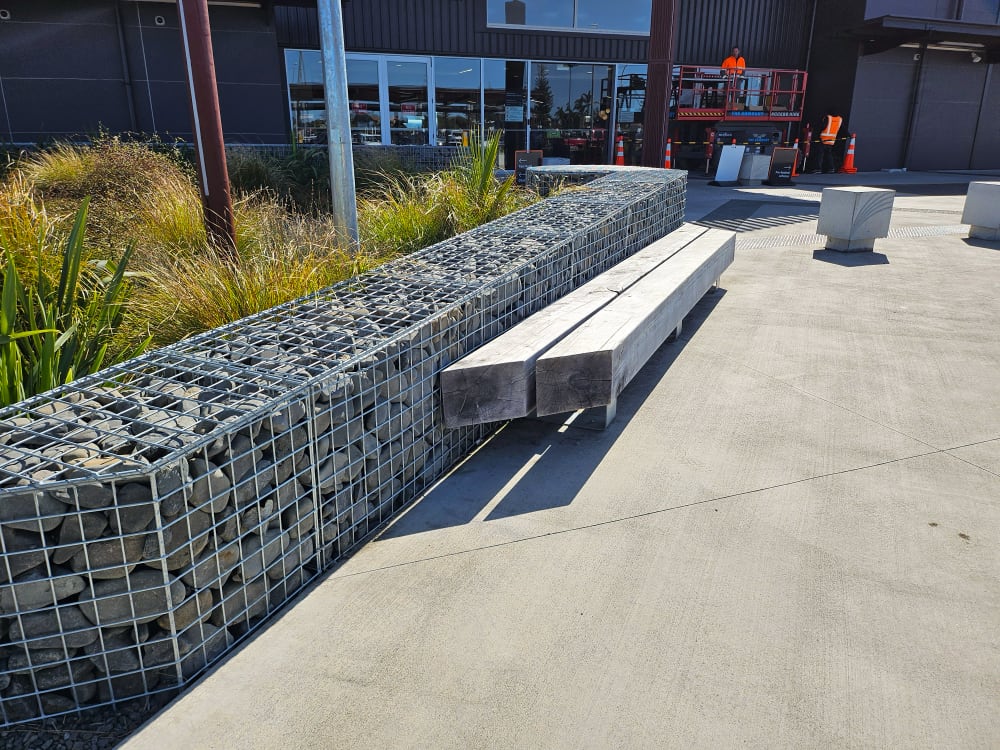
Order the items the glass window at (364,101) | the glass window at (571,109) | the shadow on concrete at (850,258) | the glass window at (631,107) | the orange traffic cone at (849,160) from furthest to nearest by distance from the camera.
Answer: the orange traffic cone at (849,160), the glass window at (631,107), the glass window at (571,109), the glass window at (364,101), the shadow on concrete at (850,258)

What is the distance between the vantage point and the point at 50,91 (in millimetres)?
12844

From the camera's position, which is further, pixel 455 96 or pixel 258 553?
pixel 455 96

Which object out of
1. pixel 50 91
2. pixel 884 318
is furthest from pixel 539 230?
pixel 50 91

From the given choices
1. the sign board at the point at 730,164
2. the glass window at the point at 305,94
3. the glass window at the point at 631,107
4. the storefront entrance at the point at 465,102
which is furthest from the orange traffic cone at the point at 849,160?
the glass window at the point at 305,94

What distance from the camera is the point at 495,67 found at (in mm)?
17656

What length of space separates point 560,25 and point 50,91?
11429 mm

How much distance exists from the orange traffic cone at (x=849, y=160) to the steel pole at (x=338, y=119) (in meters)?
18.4

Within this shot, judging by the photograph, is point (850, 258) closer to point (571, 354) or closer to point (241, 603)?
point (571, 354)

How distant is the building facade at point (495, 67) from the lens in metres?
13.0

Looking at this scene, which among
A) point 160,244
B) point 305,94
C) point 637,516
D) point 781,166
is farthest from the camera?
point 781,166

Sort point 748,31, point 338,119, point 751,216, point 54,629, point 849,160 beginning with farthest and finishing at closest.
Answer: point 748,31
point 849,160
point 751,216
point 338,119
point 54,629

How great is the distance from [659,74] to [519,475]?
943cm

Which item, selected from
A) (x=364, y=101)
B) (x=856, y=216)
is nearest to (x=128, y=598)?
(x=856, y=216)

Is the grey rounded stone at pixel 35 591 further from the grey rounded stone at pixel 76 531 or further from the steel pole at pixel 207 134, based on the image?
the steel pole at pixel 207 134
